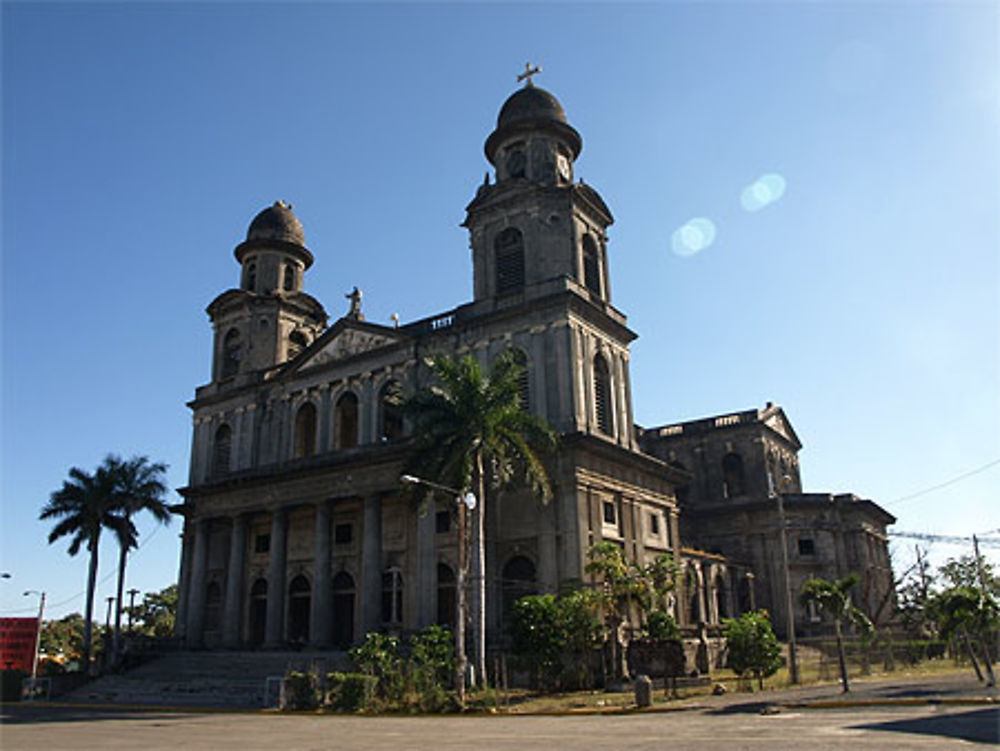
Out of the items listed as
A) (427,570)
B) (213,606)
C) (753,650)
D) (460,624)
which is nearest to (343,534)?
(427,570)

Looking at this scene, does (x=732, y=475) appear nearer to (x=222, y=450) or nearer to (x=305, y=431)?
(x=305, y=431)

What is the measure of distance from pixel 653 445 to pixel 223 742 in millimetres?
44398

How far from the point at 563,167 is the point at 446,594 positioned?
2223 centimetres

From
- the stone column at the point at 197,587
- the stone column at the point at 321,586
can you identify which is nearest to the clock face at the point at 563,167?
the stone column at the point at 321,586

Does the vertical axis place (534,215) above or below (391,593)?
above

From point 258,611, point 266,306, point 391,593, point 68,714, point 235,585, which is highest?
point 266,306

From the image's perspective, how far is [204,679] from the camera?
3388cm

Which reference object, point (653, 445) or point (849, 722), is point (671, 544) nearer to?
point (653, 445)

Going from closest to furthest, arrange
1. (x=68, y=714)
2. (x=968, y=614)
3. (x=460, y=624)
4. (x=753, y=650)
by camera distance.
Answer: (x=968, y=614) < (x=460, y=624) < (x=753, y=650) < (x=68, y=714)

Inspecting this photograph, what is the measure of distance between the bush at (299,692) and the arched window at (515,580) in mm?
9024

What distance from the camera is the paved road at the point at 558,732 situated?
42.9 ft

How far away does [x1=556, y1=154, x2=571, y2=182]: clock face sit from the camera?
41.9m

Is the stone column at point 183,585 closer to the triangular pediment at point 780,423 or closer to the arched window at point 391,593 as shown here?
the arched window at point 391,593

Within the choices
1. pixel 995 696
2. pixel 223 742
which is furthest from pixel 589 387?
pixel 223 742
